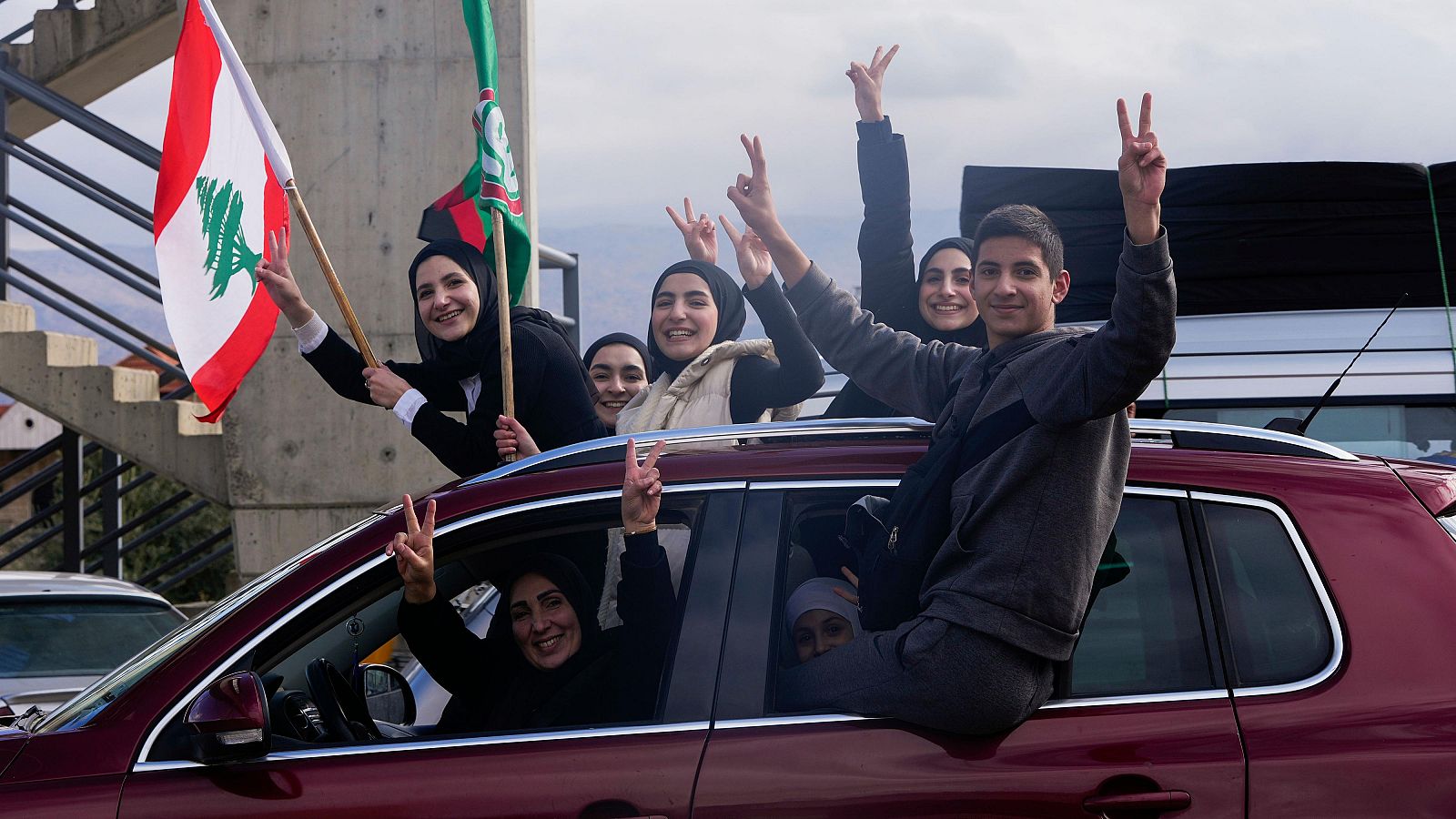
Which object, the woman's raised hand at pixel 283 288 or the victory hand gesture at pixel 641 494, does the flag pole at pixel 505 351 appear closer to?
the woman's raised hand at pixel 283 288

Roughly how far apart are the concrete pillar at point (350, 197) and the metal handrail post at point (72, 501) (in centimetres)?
190

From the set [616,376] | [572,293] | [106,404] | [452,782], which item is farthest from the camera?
[572,293]

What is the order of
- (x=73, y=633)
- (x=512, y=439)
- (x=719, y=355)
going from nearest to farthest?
(x=512, y=439) → (x=719, y=355) → (x=73, y=633)

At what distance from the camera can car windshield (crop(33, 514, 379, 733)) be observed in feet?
8.70

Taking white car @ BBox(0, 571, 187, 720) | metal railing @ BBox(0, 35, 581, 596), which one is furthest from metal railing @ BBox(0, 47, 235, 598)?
white car @ BBox(0, 571, 187, 720)

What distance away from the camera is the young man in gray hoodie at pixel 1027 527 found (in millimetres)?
2389

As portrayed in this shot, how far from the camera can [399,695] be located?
336cm

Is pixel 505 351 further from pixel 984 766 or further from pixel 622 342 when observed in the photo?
pixel 984 766

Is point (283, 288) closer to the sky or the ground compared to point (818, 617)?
closer to the sky

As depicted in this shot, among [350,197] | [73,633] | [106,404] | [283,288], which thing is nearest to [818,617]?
[283,288]

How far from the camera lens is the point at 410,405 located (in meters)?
3.99

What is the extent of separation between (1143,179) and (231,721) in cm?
183

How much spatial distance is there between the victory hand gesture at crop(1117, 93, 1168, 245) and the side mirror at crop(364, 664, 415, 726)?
1.95 metres

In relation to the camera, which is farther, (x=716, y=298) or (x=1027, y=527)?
(x=716, y=298)
